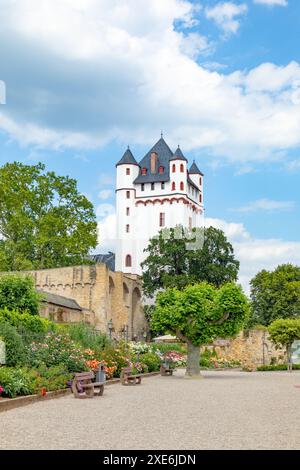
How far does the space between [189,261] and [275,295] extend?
882 centimetres

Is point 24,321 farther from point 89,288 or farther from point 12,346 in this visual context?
point 89,288

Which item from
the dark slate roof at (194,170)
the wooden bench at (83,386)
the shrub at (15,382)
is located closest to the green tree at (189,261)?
the dark slate roof at (194,170)

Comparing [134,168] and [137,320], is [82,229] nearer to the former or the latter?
[137,320]

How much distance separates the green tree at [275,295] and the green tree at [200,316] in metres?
35.5

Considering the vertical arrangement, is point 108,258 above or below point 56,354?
above

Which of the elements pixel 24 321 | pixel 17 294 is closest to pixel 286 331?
pixel 17 294

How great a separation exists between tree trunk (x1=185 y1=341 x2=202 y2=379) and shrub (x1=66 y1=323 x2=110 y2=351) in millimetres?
3659

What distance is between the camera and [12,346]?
15.8m

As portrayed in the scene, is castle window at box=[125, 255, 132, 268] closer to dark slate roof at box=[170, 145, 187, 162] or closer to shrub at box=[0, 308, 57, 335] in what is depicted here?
dark slate roof at box=[170, 145, 187, 162]

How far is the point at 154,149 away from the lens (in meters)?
83.5

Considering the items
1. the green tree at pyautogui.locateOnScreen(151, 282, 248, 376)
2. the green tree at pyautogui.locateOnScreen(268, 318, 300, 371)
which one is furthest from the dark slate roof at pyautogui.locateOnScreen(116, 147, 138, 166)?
the green tree at pyautogui.locateOnScreen(151, 282, 248, 376)

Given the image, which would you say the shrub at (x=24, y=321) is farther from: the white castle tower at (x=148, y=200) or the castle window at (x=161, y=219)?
the castle window at (x=161, y=219)
